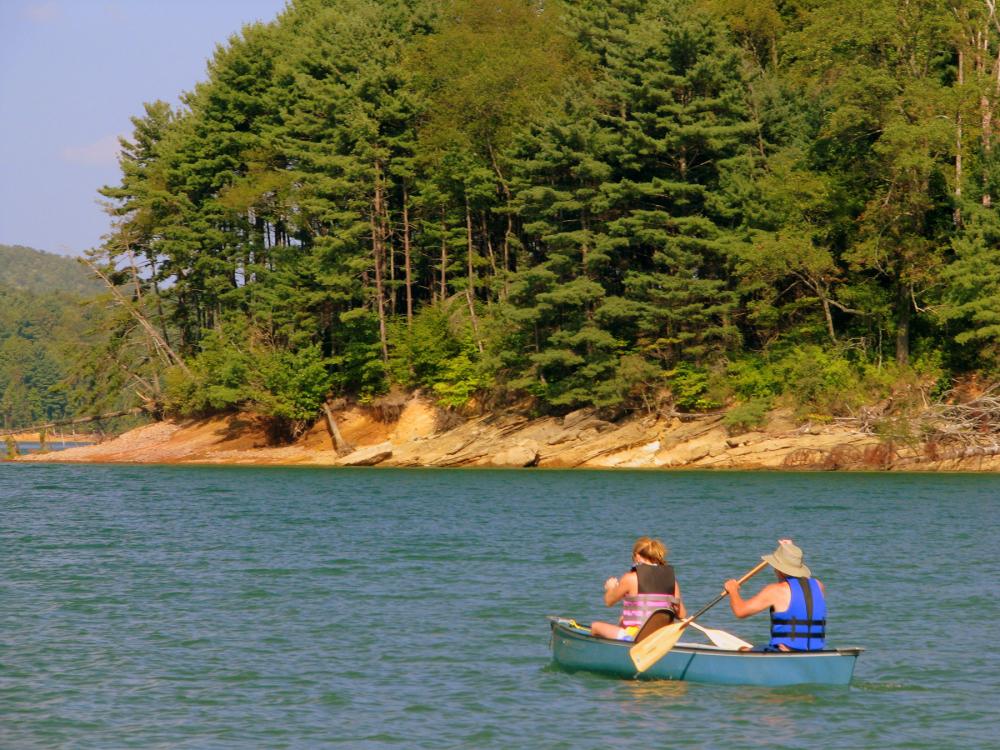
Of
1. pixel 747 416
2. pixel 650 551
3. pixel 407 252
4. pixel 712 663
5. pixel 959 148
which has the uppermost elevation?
pixel 959 148

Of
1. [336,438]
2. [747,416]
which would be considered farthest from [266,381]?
[747,416]

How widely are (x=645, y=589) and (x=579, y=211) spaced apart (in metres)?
48.0

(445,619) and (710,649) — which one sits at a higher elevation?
(710,649)

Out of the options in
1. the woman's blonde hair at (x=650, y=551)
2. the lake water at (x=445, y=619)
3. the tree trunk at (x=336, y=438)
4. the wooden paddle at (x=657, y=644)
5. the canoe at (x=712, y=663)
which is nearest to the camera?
the lake water at (x=445, y=619)

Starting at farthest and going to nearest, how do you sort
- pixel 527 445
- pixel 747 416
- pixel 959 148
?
pixel 527 445, pixel 747 416, pixel 959 148

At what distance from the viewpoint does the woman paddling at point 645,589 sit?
52.3 feet

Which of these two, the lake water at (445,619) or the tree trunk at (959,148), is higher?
the tree trunk at (959,148)

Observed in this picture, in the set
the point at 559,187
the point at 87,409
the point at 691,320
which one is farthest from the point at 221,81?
the point at 691,320

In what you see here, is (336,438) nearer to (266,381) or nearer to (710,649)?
(266,381)

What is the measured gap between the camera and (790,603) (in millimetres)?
15312

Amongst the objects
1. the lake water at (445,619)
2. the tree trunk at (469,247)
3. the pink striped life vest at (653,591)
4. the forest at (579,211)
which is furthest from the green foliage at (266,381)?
the pink striped life vest at (653,591)

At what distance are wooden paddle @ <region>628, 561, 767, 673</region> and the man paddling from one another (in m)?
0.48

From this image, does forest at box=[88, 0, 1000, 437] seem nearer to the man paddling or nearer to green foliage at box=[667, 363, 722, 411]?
green foliage at box=[667, 363, 722, 411]

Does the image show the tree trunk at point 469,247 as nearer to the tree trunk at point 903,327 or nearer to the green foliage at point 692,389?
the green foliage at point 692,389
